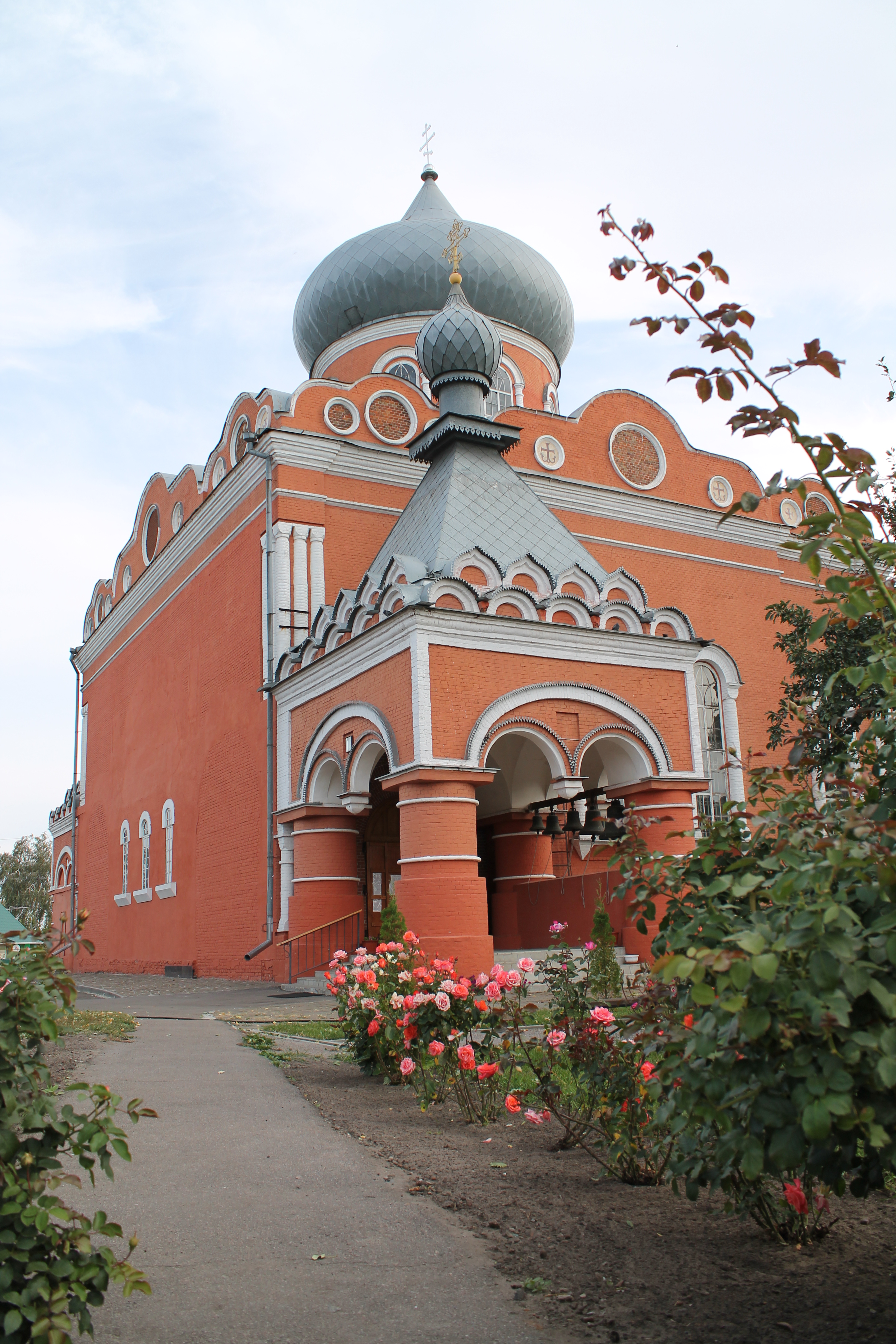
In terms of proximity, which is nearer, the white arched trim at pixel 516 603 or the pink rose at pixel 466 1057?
the pink rose at pixel 466 1057

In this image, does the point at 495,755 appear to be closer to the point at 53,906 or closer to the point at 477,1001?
the point at 477,1001

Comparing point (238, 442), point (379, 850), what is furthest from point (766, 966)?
point (238, 442)

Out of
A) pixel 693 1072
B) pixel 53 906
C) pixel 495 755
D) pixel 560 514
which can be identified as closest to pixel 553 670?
pixel 495 755

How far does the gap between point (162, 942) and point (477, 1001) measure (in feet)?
45.1

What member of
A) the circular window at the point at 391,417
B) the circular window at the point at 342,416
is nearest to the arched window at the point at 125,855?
the circular window at the point at 342,416

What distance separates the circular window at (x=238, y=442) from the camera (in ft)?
53.6

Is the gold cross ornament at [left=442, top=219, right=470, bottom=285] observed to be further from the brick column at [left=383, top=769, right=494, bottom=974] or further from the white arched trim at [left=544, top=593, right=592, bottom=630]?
the brick column at [left=383, top=769, right=494, bottom=974]

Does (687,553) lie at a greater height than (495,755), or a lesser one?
greater

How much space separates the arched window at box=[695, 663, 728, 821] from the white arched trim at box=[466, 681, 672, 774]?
18.0 feet

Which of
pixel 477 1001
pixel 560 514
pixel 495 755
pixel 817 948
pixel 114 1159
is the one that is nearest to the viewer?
pixel 817 948

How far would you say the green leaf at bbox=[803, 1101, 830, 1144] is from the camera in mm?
2039

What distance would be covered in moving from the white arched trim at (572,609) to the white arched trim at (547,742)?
46.2 inches

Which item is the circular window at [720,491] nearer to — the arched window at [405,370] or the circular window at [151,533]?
the arched window at [405,370]

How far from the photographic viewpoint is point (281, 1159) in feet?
15.4
